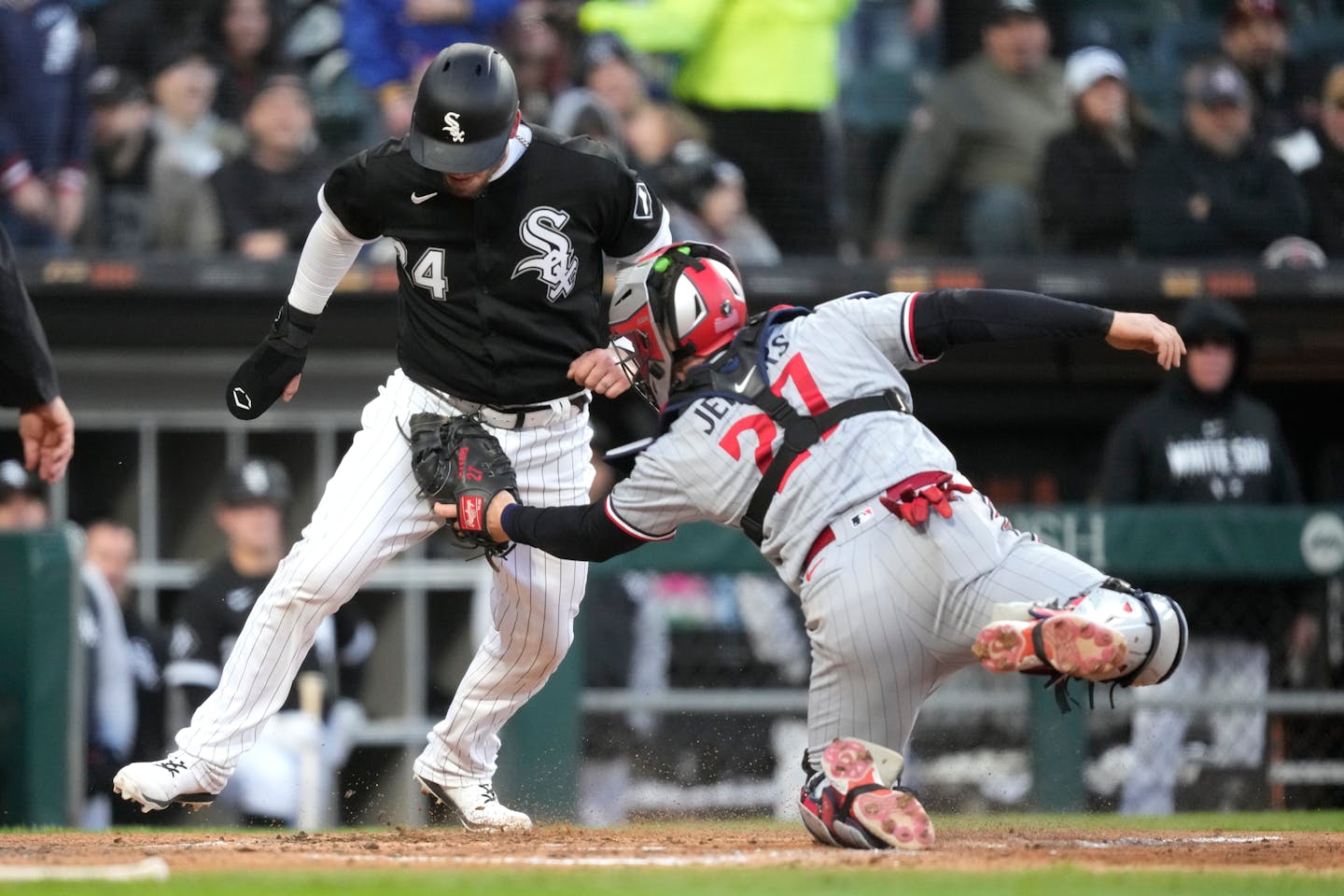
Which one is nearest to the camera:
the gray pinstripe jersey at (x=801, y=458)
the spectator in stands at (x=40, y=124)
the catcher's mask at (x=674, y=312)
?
the gray pinstripe jersey at (x=801, y=458)

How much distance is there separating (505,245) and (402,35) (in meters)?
4.24

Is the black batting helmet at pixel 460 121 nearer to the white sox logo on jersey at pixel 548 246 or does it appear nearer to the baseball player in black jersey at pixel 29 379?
the white sox logo on jersey at pixel 548 246

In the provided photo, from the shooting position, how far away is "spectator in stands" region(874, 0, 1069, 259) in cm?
926

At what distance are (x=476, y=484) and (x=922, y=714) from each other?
3279 millimetres

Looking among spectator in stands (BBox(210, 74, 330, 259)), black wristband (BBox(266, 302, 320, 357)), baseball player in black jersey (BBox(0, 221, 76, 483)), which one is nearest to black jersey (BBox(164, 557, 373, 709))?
spectator in stands (BBox(210, 74, 330, 259))

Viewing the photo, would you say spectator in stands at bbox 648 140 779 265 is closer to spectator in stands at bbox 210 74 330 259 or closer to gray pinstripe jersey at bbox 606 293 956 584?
spectator in stands at bbox 210 74 330 259

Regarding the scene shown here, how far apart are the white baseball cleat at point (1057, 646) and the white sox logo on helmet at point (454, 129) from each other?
5.80 feet

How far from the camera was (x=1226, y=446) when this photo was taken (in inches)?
325

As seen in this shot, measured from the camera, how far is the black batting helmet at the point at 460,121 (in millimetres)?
5000

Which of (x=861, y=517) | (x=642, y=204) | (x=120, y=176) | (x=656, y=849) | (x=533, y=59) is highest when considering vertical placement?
(x=533, y=59)

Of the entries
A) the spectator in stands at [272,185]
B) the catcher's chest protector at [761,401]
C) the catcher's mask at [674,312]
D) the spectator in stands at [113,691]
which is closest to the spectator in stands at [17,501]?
the spectator in stands at [113,691]

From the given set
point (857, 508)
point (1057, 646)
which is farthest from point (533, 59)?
point (1057, 646)

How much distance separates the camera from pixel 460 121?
5.01 metres

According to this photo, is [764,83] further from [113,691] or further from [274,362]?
[274,362]
